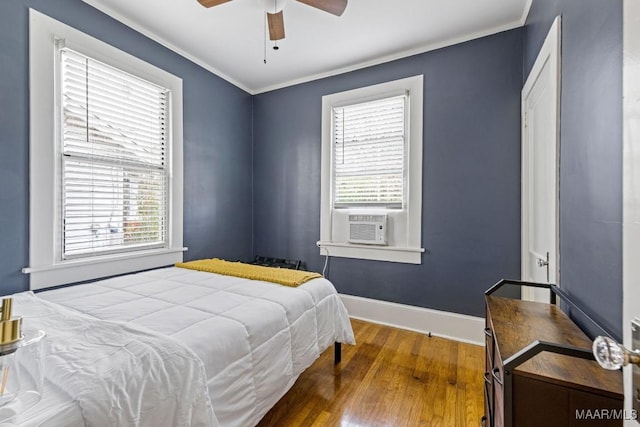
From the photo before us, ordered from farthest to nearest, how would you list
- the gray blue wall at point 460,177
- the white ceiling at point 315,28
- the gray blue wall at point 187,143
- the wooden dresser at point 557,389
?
the gray blue wall at point 460,177
the white ceiling at point 315,28
the gray blue wall at point 187,143
the wooden dresser at point 557,389

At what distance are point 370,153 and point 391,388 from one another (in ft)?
7.06

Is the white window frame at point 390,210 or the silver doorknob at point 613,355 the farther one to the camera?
the white window frame at point 390,210

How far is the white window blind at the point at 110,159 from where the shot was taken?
6.95ft

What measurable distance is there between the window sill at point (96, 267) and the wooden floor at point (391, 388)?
170cm

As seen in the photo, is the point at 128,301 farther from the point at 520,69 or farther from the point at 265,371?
the point at 520,69

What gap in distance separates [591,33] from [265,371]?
200 centimetres

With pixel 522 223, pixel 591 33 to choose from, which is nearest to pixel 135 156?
pixel 591 33

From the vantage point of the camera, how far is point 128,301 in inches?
63.6

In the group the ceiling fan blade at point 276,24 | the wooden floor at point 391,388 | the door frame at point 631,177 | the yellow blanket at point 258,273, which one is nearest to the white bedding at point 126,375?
the wooden floor at point 391,388

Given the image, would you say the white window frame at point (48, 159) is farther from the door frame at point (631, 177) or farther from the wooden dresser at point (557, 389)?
the door frame at point (631, 177)

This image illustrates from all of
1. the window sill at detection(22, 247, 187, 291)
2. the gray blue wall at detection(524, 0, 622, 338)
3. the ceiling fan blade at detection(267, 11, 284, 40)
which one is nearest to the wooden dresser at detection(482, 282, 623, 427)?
the gray blue wall at detection(524, 0, 622, 338)

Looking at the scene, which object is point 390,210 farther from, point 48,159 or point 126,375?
point 48,159

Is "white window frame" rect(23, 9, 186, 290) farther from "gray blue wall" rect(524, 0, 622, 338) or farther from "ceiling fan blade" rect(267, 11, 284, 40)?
"gray blue wall" rect(524, 0, 622, 338)

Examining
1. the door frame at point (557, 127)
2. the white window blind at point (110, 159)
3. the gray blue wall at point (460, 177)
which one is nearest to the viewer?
the door frame at point (557, 127)
